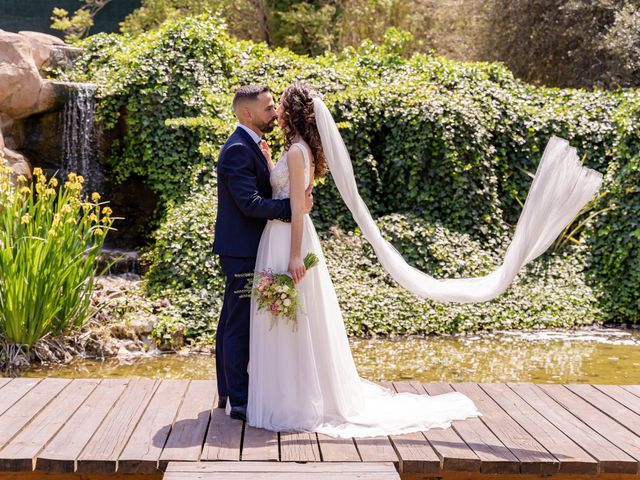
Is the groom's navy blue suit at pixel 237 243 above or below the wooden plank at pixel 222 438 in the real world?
above

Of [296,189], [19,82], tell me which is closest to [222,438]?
[296,189]

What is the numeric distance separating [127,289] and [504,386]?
15.0ft

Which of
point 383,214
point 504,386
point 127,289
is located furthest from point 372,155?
point 504,386

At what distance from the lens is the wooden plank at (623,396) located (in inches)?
180

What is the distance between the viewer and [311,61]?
11.4m

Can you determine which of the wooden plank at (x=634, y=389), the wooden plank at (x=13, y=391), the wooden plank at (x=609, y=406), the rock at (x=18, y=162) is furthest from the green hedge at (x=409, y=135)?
the wooden plank at (x=13, y=391)

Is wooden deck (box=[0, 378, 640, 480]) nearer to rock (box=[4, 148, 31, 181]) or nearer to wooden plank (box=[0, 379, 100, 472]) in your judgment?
wooden plank (box=[0, 379, 100, 472])

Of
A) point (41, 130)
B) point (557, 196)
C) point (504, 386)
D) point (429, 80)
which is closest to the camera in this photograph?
point (557, 196)

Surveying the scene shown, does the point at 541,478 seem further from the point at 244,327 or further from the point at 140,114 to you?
the point at 140,114

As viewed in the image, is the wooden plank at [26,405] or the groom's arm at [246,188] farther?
the groom's arm at [246,188]

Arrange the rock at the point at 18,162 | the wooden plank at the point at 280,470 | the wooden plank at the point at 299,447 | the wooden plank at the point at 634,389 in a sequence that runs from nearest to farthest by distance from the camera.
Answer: the wooden plank at the point at 280,470 → the wooden plank at the point at 299,447 → the wooden plank at the point at 634,389 → the rock at the point at 18,162

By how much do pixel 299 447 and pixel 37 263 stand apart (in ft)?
11.0

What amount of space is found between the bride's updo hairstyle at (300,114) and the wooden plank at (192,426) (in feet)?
4.98

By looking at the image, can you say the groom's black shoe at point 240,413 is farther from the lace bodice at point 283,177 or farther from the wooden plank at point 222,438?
the lace bodice at point 283,177
